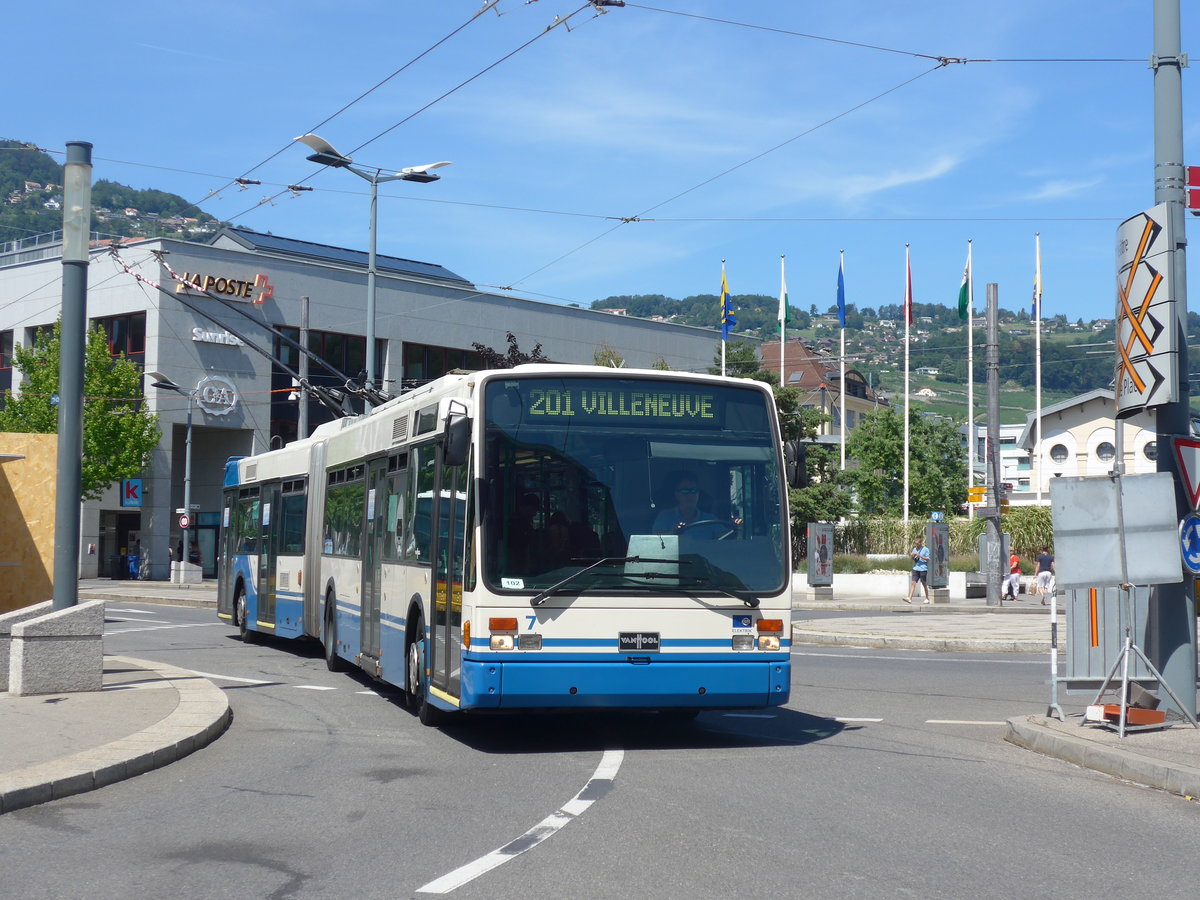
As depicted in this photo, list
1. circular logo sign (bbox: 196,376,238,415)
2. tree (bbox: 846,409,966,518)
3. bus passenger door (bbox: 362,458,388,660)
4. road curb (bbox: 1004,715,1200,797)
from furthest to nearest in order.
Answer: tree (bbox: 846,409,966,518) → circular logo sign (bbox: 196,376,238,415) → bus passenger door (bbox: 362,458,388,660) → road curb (bbox: 1004,715,1200,797)

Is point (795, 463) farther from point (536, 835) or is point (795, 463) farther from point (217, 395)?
point (217, 395)

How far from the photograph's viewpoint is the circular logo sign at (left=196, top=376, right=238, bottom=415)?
182 feet

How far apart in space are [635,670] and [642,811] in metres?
2.57

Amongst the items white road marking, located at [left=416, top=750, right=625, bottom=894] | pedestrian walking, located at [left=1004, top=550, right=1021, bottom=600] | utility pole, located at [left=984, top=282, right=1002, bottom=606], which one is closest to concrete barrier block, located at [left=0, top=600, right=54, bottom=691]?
white road marking, located at [left=416, top=750, right=625, bottom=894]

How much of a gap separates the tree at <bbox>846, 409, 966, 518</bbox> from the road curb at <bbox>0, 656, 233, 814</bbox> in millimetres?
60754

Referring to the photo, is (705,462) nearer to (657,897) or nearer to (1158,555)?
(1158,555)

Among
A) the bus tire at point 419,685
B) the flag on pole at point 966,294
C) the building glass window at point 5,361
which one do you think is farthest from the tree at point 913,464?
the bus tire at point 419,685

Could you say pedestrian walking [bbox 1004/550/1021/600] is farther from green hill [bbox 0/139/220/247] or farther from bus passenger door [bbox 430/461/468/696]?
green hill [bbox 0/139/220/247]

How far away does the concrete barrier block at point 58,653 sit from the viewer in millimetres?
12219

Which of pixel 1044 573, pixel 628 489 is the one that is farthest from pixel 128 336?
pixel 628 489

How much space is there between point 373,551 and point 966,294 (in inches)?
1653

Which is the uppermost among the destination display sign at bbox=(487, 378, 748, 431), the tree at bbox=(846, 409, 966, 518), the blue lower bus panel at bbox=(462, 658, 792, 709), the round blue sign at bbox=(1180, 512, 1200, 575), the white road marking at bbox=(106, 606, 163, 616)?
the tree at bbox=(846, 409, 966, 518)

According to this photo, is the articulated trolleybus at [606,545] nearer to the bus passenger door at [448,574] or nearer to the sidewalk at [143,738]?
the bus passenger door at [448,574]

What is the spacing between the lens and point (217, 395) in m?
56.0
